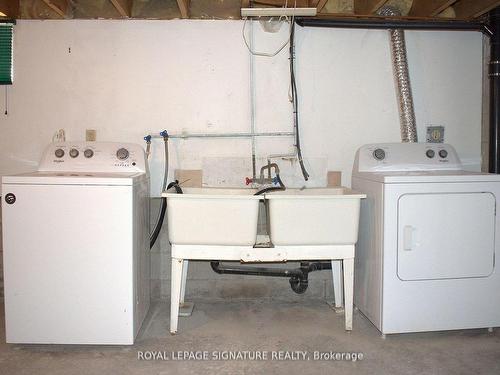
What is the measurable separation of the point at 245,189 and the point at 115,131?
3.40ft

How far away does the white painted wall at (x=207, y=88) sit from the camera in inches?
114

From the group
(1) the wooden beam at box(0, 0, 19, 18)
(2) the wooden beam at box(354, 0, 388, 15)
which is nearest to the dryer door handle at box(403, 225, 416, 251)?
(2) the wooden beam at box(354, 0, 388, 15)

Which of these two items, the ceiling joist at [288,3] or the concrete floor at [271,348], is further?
the ceiling joist at [288,3]

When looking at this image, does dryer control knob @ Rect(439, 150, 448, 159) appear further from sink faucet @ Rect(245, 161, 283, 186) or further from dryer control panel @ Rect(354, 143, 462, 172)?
sink faucet @ Rect(245, 161, 283, 186)

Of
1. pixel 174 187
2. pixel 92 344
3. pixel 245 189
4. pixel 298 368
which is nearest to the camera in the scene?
pixel 298 368

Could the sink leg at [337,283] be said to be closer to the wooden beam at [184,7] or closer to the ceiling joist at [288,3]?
the ceiling joist at [288,3]

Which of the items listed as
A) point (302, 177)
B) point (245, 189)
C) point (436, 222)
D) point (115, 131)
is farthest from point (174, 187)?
point (436, 222)

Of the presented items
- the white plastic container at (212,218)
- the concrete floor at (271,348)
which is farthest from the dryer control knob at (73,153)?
the concrete floor at (271,348)

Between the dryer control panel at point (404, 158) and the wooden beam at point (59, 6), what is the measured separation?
2263 millimetres

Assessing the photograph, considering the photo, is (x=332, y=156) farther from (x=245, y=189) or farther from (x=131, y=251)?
(x=131, y=251)

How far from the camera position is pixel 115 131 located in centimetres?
291

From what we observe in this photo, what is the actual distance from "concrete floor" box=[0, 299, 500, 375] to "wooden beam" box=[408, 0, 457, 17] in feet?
6.92

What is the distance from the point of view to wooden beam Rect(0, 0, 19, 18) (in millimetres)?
2744

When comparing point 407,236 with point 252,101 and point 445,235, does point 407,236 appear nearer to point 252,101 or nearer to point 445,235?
point 445,235
